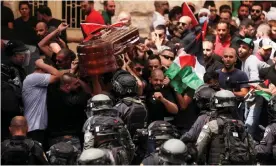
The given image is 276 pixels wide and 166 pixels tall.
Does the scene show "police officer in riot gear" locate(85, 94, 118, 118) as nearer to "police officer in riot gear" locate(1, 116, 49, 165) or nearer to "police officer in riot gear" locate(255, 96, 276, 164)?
"police officer in riot gear" locate(1, 116, 49, 165)

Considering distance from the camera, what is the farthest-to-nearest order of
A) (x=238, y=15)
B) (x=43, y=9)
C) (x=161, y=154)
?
(x=238, y=15) < (x=43, y=9) < (x=161, y=154)

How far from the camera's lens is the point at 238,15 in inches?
914

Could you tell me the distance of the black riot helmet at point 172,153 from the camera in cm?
1445

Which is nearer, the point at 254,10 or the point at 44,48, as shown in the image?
the point at 44,48

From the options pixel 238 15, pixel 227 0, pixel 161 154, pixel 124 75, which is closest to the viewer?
pixel 161 154

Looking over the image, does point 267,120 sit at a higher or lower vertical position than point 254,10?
lower

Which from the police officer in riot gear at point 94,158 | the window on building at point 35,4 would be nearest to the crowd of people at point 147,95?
the police officer in riot gear at point 94,158

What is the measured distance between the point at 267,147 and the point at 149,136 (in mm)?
1938

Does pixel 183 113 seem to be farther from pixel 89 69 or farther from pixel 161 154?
pixel 161 154

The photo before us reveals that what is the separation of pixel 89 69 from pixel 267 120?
106 inches

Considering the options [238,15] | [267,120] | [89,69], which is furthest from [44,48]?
[238,15]

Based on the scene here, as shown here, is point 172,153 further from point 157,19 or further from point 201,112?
point 157,19

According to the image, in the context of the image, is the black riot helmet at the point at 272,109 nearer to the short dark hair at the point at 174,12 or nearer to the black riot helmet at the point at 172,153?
the black riot helmet at the point at 172,153

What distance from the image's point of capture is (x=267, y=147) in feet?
56.9
